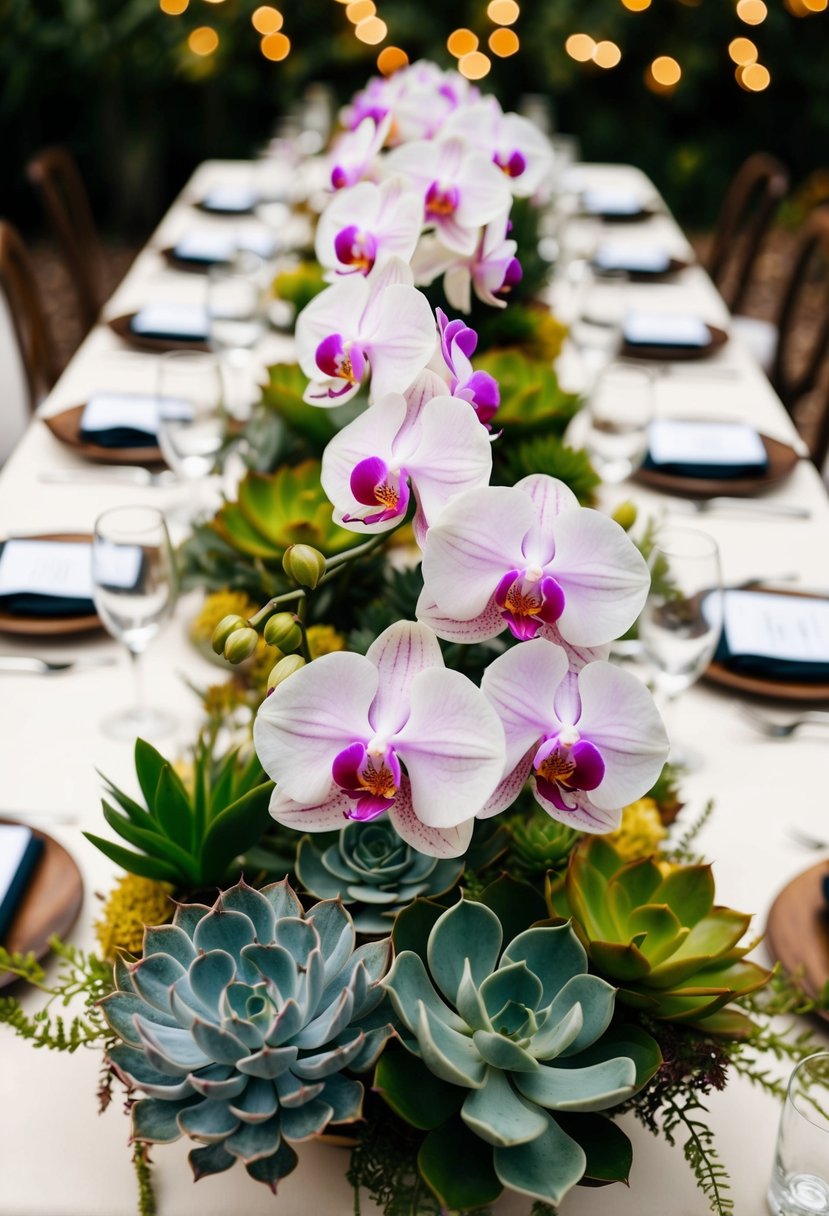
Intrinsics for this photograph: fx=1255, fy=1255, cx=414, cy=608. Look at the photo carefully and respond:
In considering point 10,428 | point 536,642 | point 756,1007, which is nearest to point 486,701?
point 536,642

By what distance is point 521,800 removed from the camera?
1.09 meters

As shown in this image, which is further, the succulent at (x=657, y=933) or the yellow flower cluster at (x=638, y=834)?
the yellow flower cluster at (x=638, y=834)

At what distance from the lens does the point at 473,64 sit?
4.93 meters

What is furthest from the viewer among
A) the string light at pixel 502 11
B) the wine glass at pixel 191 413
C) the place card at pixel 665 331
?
the string light at pixel 502 11

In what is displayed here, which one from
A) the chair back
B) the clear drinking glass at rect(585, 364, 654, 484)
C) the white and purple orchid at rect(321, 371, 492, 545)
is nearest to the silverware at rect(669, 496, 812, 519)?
the clear drinking glass at rect(585, 364, 654, 484)

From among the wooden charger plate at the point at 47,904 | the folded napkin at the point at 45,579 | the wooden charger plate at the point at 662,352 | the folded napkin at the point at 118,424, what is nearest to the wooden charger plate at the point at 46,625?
the folded napkin at the point at 45,579

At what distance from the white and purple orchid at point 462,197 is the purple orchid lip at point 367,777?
733mm

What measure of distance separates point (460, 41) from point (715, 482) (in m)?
3.71

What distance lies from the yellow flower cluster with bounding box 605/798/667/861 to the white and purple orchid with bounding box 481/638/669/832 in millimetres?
273

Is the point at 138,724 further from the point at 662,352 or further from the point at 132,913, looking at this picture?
the point at 662,352

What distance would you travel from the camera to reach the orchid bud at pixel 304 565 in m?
0.76

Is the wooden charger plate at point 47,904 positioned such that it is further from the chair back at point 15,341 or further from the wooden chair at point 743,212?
the wooden chair at point 743,212

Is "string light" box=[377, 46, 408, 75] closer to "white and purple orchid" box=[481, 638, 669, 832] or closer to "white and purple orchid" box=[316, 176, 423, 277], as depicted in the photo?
"white and purple orchid" box=[316, 176, 423, 277]

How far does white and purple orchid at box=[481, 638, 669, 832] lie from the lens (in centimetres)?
71
